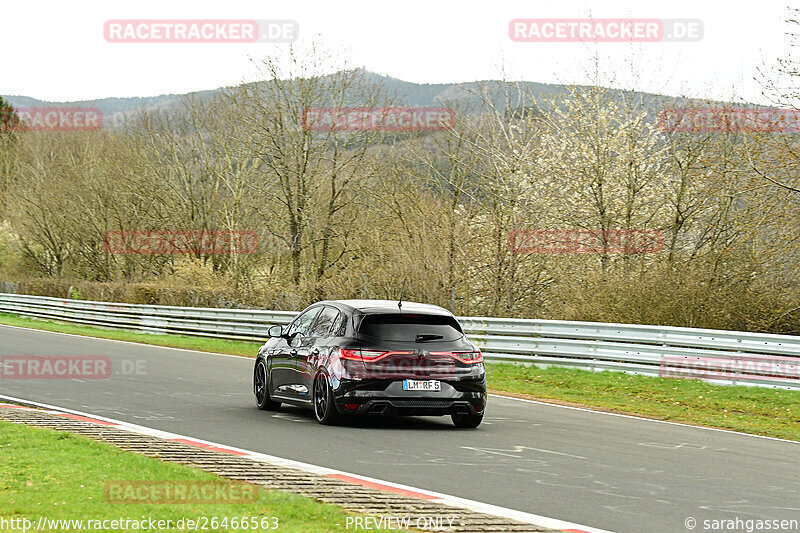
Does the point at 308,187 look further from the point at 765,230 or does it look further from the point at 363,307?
the point at 363,307

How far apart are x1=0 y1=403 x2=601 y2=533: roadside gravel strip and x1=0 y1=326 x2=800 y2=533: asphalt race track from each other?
13.7 inches

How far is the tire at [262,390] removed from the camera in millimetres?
14055

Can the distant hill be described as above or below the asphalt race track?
above

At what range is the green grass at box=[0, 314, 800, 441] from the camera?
14.6 meters

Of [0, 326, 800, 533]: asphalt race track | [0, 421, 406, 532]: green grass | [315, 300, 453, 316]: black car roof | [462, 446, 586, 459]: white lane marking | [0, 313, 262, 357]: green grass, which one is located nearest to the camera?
[0, 421, 406, 532]: green grass

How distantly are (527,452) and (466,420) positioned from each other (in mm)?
2149

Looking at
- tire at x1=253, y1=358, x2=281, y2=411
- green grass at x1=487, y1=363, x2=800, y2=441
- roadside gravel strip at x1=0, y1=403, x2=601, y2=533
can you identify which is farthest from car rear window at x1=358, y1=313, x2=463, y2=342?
green grass at x1=487, y1=363, x2=800, y2=441

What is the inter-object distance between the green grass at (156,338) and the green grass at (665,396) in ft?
29.1

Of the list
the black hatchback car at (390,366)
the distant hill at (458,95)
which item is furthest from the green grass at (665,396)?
the distant hill at (458,95)

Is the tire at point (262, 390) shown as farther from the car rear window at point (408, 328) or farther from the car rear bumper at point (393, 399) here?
the car rear window at point (408, 328)

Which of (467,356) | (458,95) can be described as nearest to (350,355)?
(467,356)

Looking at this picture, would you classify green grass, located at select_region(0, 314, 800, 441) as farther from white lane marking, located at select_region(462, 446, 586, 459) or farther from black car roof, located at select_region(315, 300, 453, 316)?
black car roof, located at select_region(315, 300, 453, 316)

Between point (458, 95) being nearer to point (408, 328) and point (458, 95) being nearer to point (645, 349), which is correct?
point (645, 349)

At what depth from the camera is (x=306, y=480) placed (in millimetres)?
8391
